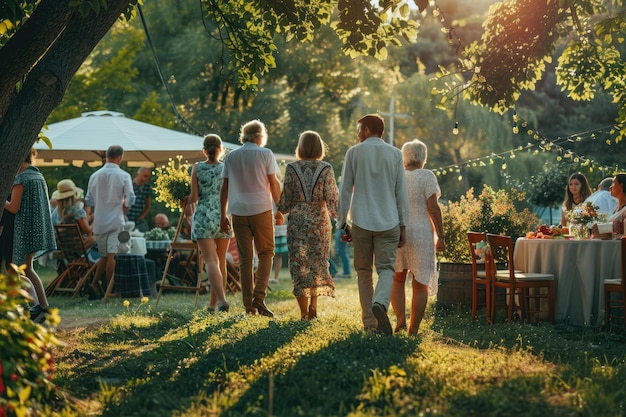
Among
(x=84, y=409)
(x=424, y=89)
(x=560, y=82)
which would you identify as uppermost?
(x=424, y=89)

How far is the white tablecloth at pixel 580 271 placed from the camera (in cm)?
1177

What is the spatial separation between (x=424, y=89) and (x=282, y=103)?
919 cm

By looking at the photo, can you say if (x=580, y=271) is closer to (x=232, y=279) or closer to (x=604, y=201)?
(x=604, y=201)

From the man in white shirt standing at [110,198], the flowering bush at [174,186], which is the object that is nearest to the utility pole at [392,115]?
the man in white shirt standing at [110,198]

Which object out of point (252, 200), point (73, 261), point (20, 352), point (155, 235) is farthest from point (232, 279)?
point (20, 352)

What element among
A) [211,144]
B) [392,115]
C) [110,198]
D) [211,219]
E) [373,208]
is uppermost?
[392,115]

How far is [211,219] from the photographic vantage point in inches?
483

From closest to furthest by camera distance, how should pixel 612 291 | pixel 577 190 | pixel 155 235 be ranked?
1. pixel 612 291
2. pixel 577 190
3. pixel 155 235

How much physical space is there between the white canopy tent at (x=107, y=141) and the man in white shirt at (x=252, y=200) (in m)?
6.54

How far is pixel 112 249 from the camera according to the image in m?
14.8

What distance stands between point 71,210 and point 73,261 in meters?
0.81

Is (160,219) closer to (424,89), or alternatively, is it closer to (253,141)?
(253,141)

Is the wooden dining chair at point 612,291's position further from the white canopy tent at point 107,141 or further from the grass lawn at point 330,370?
the white canopy tent at point 107,141

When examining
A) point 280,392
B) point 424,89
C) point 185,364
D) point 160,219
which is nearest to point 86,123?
point 160,219
